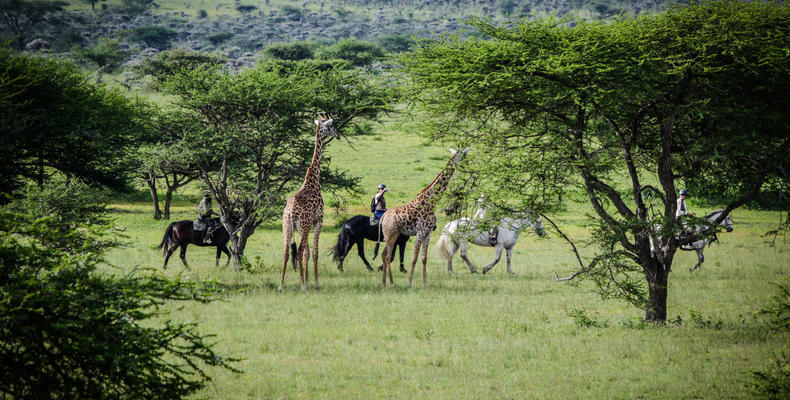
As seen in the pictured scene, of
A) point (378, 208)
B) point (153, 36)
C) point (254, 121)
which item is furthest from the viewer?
point (153, 36)

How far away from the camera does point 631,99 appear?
1164 centimetres

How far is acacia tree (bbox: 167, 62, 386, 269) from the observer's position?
742 inches

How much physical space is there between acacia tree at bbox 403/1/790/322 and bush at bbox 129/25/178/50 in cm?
12855

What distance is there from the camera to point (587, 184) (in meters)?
12.7

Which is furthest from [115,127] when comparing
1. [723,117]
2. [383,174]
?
[383,174]

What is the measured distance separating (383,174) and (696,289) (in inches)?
1037

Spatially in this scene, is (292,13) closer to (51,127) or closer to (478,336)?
(51,127)

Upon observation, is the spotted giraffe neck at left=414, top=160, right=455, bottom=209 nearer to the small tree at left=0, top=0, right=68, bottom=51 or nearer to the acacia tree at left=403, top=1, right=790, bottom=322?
the acacia tree at left=403, top=1, right=790, bottom=322

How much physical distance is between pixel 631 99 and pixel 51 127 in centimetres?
1431

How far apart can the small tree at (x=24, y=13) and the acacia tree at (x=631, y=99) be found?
4987 inches

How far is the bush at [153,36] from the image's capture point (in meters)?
128

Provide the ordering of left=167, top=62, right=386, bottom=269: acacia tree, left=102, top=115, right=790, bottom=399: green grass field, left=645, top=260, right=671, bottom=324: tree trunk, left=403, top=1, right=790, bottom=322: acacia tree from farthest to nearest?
left=167, top=62, right=386, bottom=269: acacia tree < left=645, top=260, right=671, bottom=324: tree trunk < left=403, top=1, right=790, bottom=322: acacia tree < left=102, top=115, right=790, bottom=399: green grass field

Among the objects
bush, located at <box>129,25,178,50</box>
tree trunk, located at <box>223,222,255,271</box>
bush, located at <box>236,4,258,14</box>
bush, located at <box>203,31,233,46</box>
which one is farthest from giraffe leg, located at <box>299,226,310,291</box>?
bush, located at <box>236,4,258,14</box>

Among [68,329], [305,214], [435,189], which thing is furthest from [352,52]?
[68,329]
